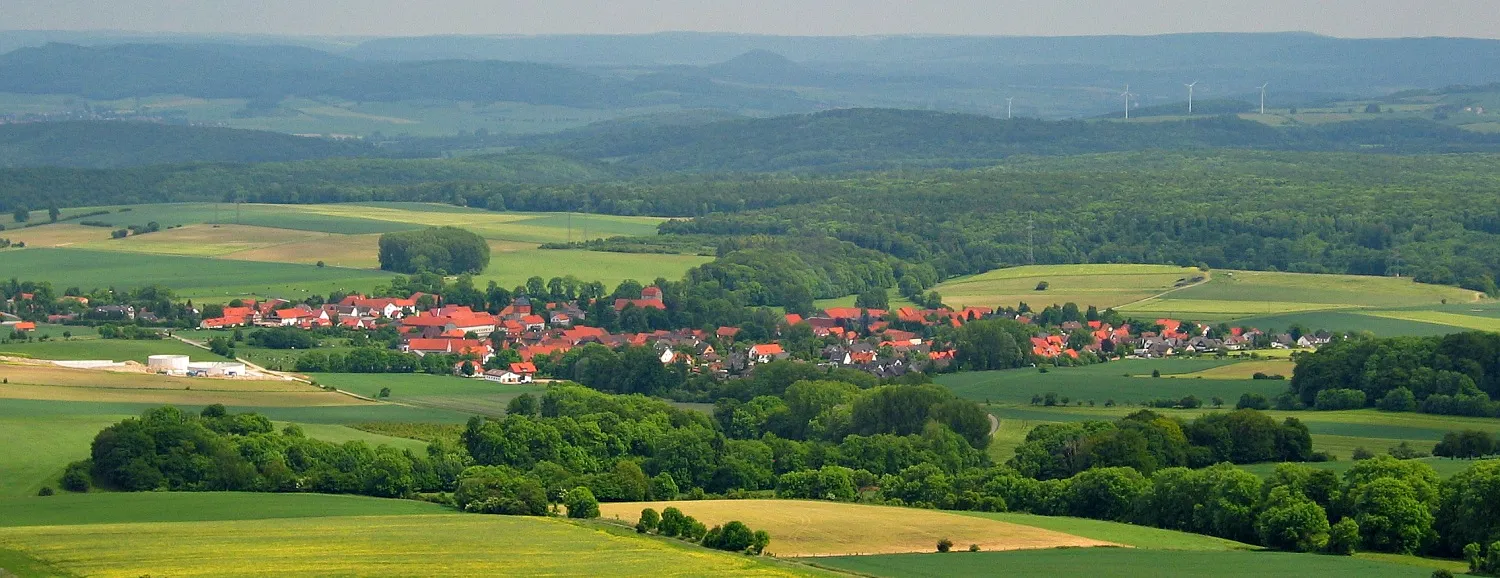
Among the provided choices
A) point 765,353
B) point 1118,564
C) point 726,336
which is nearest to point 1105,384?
point 765,353

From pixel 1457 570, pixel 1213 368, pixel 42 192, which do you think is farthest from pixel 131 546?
pixel 42 192

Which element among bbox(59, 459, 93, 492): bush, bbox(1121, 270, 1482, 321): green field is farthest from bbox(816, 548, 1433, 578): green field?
bbox(1121, 270, 1482, 321): green field

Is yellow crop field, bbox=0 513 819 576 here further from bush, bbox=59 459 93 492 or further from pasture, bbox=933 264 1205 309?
pasture, bbox=933 264 1205 309

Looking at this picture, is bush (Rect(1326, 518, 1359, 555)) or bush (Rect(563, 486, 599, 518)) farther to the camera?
bush (Rect(563, 486, 599, 518))

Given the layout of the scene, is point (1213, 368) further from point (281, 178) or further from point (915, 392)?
point (281, 178)

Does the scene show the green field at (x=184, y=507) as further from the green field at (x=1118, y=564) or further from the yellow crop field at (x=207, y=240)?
the yellow crop field at (x=207, y=240)

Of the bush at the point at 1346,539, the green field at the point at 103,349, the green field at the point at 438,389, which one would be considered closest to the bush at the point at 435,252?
the green field at the point at 103,349
